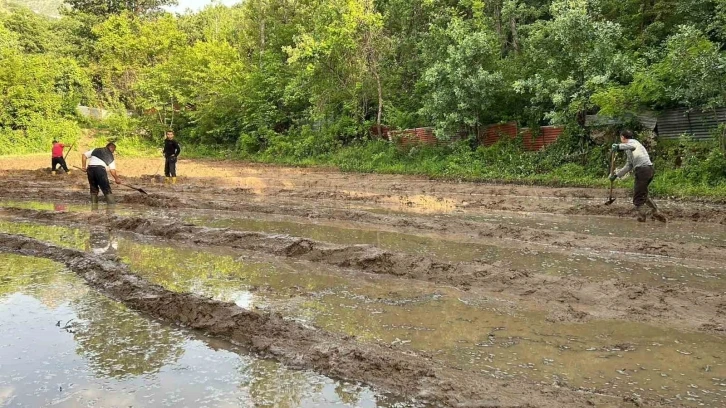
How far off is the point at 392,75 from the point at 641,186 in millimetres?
15383

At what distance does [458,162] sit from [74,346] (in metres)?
16.2

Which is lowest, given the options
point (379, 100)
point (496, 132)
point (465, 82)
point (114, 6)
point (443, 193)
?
point (443, 193)

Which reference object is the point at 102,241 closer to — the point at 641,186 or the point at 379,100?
the point at 641,186

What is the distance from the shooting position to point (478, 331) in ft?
16.9

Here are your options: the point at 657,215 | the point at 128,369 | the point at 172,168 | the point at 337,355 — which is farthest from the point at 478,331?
the point at 172,168

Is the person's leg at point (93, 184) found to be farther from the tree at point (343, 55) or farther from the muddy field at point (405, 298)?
the tree at point (343, 55)

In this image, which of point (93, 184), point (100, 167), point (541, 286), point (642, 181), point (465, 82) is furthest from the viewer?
point (465, 82)

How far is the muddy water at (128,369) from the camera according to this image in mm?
3982

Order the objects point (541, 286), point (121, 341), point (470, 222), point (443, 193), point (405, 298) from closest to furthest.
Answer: point (121, 341), point (405, 298), point (541, 286), point (470, 222), point (443, 193)

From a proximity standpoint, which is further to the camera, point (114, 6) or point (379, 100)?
point (114, 6)

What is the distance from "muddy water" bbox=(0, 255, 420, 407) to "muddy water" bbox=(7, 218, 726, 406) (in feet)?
3.27

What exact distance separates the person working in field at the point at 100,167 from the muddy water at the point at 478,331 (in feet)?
22.2

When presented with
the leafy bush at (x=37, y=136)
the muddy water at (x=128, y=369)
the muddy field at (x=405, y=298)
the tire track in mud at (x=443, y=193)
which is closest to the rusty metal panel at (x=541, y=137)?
the tire track in mud at (x=443, y=193)

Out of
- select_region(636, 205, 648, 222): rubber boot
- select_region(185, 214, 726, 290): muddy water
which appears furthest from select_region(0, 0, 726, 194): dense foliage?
select_region(185, 214, 726, 290): muddy water
